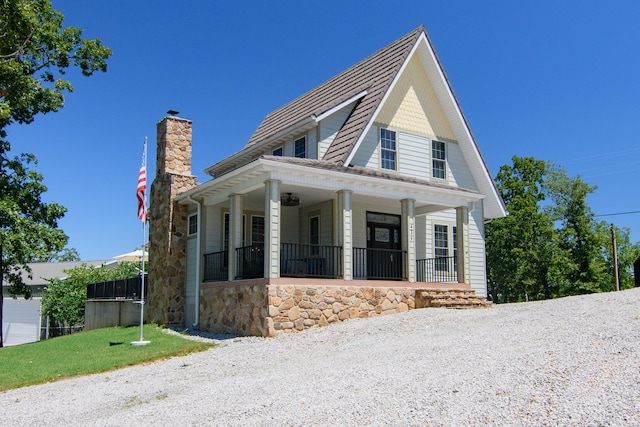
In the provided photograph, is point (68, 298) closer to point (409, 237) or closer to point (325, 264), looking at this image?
point (325, 264)

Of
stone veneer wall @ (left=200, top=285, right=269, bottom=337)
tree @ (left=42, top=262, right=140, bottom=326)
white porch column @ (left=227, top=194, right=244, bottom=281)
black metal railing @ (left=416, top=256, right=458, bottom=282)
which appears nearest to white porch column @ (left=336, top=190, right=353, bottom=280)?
stone veneer wall @ (left=200, top=285, right=269, bottom=337)

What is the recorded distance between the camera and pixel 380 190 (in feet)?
55.6

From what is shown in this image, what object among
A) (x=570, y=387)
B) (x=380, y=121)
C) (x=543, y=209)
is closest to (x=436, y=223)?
(x=380, y=121)

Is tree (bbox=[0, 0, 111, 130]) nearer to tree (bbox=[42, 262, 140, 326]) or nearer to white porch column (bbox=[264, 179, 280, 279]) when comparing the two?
white porch column (bbox=[264, 179, 280, 279])

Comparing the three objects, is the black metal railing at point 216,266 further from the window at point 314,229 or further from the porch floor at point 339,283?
the window at point 314,229

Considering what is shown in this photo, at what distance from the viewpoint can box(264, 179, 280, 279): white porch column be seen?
14.6 m

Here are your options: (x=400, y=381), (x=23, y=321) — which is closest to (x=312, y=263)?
(x=400, y=381)

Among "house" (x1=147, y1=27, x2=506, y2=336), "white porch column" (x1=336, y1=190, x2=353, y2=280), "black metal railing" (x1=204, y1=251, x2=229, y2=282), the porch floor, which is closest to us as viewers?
the porch floor

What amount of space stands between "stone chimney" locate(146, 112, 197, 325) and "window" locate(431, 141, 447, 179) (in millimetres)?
8038

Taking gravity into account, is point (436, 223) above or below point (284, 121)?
below

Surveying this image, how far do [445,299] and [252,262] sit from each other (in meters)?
5.53

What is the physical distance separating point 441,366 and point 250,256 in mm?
8621

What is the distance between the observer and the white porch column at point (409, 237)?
17.3 m

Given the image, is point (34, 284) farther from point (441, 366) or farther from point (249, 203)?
point (441, 366)
